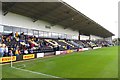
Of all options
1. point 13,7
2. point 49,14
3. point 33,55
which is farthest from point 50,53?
point 13,7

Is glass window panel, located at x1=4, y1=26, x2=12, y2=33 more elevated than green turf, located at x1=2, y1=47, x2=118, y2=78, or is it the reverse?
glass window panel, located at x1=4, y1=26, x2=12, y2=33

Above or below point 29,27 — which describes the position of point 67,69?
below

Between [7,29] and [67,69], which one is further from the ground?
[7,29]

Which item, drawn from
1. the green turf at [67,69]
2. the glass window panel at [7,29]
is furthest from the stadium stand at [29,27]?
the green turf at [67,69]

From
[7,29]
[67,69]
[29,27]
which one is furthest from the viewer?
[29,27]

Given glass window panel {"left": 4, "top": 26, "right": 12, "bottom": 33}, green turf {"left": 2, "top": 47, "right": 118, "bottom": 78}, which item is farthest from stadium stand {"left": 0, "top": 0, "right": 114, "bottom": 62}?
green turf {"left": 2, "top": 47, "right": 118, "bottom": 78}

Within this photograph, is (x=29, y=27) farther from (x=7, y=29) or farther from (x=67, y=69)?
(x=67, y=69)

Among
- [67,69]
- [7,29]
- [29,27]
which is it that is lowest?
[67,69]

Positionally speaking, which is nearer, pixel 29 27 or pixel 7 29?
pixel 7 29

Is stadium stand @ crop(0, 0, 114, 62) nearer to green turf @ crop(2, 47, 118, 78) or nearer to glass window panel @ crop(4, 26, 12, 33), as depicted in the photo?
glass window panel @ crop(4, 26, 12, 33)

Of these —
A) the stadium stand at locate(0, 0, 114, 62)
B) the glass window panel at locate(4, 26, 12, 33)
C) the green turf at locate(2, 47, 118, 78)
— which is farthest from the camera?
the glass window panel at locate(4, 26, 12, 33)

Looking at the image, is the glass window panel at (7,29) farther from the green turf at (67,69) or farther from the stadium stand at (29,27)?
the green turf at (67,69)

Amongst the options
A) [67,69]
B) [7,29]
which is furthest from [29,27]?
[67,69]

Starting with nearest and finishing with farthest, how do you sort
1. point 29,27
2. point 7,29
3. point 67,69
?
point 67,69 → point 7,29 → point 29,27
